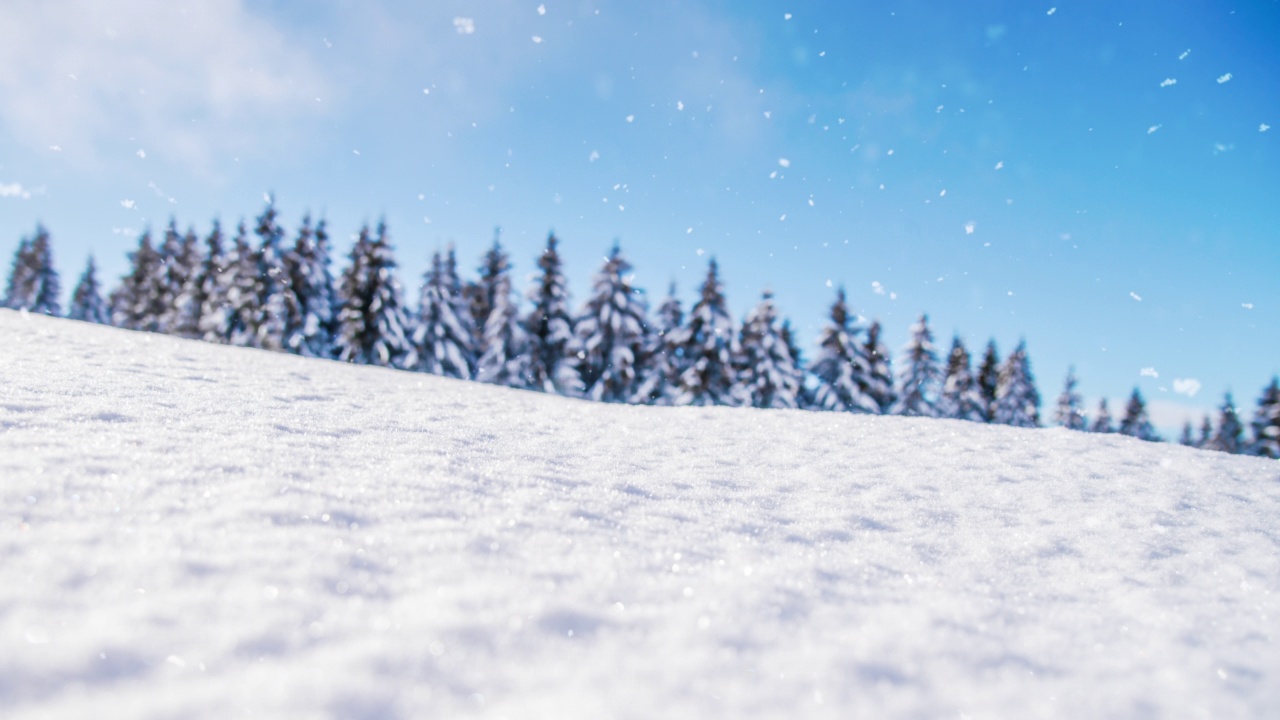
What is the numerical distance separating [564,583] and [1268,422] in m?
47.7

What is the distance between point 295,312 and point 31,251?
33.6 m

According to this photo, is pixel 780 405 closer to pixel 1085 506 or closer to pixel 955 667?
pixel 1085 506

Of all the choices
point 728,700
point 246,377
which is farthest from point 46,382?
point 728,700

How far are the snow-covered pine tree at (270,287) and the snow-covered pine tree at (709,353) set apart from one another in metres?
18.0

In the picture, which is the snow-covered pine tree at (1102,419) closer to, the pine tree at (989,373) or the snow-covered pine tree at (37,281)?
the pine tree at (989,373)

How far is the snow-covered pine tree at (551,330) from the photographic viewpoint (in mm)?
24297

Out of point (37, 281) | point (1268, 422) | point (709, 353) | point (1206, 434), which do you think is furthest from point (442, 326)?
point (1206, 434)

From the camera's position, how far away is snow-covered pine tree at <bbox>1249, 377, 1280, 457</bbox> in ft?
105

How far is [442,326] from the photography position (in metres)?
25.7

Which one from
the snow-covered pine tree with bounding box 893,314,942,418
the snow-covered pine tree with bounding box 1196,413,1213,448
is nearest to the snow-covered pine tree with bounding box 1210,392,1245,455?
the snow-covered pine tree with bounding box 1196,413,1213,448

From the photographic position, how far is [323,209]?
27156 millimetres

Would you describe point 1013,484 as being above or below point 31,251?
below

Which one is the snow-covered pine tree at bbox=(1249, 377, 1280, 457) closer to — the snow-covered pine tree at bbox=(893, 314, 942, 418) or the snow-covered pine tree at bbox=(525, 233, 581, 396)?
the snow-covered pine tree at bbox=(893, 314, 942, 418)

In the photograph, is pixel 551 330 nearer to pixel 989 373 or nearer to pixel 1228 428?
pixel 989 373
